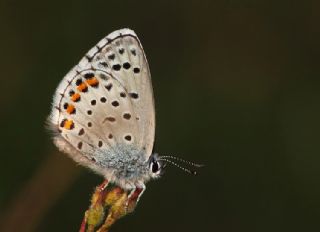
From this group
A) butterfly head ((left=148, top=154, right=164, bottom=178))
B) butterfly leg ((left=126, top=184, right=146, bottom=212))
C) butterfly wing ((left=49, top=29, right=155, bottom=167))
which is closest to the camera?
butterfly leg ((left=126, top=184, right=146, bottom=212))

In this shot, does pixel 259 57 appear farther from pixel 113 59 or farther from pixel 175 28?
pixel 113 59

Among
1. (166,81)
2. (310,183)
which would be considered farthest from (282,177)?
(166,81)

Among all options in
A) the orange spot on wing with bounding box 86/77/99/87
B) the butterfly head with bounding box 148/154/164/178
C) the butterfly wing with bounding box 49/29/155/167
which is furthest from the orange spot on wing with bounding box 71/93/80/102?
the butterfly head with bounding box 148/154/164/178

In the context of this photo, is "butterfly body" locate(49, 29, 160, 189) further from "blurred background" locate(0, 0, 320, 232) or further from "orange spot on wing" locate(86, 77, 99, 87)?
"blurred background" locate(0, 0, 320, 232)

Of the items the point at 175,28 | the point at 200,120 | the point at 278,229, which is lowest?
the point at 278,229

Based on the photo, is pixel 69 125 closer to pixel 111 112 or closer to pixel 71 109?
pixel 71 109

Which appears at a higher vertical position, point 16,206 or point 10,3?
point 10,3

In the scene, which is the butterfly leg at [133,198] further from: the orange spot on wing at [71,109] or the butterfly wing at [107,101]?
the orange spot on wing at [71,109]
